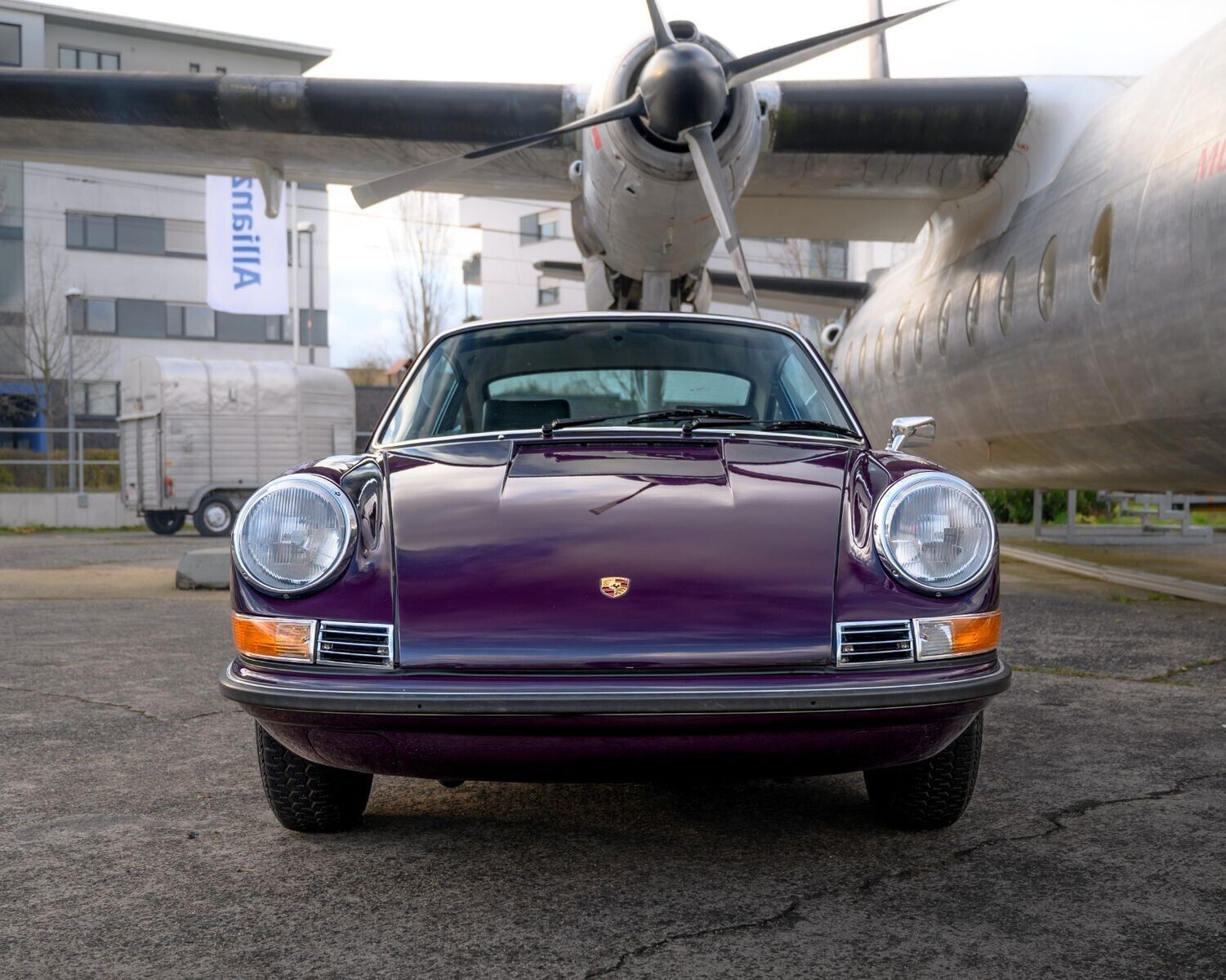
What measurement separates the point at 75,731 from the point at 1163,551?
41.3 ft

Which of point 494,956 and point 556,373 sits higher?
point 556,373

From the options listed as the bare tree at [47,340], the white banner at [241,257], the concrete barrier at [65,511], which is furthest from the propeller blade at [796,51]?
the bare tree at [47,340]

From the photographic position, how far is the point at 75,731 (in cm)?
444

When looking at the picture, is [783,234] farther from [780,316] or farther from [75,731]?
[780,316]

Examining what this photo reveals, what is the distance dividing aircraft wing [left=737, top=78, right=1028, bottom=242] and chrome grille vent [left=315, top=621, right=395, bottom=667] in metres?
7.35

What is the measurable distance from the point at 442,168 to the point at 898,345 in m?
4.61

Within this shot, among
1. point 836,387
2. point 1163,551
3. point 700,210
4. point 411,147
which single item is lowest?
point 1163,551

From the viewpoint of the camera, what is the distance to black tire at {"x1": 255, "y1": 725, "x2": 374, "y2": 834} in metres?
3.07

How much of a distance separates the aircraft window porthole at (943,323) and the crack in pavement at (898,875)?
626 cm

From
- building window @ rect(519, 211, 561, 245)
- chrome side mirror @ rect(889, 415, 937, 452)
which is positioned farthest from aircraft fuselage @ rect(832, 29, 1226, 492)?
building window @ rect(519, 211, 561, 245)

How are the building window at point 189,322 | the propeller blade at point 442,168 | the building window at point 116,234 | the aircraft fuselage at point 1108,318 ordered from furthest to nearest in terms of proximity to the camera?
1. the building window at point 189,322
2. the building window at point 116,234
3. the propeller blade at point 442,168
4. the aircraft fuselage at point 1108,318

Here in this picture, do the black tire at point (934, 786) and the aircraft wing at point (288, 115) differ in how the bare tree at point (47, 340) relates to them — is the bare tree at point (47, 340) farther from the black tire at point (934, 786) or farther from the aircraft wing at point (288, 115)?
the black tire at point (934, 786)

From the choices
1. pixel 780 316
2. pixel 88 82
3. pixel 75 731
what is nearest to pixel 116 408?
pixel 780 316

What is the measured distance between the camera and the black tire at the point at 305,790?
3.07 m
